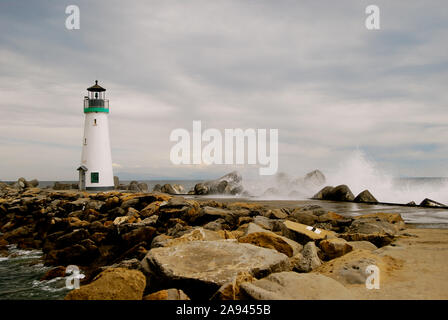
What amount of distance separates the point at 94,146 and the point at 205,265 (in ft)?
70.6

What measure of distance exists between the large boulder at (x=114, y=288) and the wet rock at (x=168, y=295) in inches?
13.1

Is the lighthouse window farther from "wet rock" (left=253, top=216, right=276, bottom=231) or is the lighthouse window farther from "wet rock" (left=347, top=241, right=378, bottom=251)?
"wet rock" (left=347, top=241, right=378, bottom=251)

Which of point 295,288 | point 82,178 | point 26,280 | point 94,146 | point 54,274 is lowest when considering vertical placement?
point 26,280

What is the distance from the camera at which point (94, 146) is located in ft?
79.7

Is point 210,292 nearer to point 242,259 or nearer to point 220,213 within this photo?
point 242,259

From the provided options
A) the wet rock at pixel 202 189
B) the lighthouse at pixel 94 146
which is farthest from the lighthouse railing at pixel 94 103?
the wet rock at pixel 202 189

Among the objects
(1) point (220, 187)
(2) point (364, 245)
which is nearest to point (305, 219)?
(2) point (364, 245)

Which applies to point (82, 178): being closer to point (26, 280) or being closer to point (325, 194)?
point (325, 194)

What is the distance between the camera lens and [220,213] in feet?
32.5

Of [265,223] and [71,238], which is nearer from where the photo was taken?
[265,223]

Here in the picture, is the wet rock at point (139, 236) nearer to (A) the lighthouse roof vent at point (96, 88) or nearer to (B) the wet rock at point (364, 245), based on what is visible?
(B) the wet rock at point (364, 245)

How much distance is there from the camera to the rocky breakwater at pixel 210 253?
4109 millimetres
